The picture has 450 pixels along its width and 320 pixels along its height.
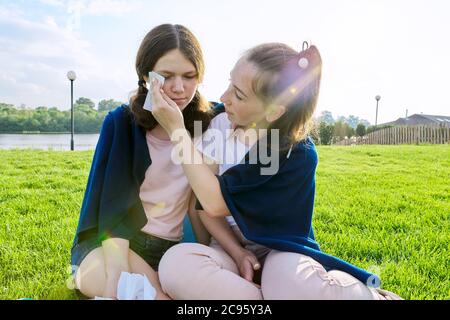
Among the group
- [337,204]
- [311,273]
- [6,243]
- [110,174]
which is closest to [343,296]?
[311,273]

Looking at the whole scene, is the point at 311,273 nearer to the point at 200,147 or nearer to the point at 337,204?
the point at 200,147

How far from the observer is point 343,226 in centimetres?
353

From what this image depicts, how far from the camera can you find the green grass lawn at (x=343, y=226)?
2.46m

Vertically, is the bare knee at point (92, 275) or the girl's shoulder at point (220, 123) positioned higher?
the girl's shoulder at point (220, 123)

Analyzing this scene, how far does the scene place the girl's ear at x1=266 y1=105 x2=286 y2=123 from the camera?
78.7 inches

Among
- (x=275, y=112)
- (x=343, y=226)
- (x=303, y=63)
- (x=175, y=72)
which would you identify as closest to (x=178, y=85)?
(x=175, y=72)

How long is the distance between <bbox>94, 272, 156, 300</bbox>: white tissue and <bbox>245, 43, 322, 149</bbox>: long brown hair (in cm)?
87

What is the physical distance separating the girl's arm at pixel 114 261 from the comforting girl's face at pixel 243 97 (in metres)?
0.83

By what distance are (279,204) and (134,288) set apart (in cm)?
74

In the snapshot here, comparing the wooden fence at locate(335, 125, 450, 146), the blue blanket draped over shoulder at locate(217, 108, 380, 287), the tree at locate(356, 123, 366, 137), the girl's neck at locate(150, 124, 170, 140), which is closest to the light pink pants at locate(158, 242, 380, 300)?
the blue blanket draped over shoulder at locate(217, 108, 380, 287)

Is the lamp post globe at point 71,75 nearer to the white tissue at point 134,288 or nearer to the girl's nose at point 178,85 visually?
the girl's nose at point 178,85

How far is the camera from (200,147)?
7.56 feet

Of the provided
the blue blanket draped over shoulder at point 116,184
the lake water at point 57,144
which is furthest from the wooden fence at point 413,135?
the blue blanket draped over shoulder at point 116,184

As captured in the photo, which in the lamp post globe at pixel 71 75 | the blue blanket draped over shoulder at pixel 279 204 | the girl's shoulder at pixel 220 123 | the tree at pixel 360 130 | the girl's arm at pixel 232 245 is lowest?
the girl's arm at pixel 232 245
